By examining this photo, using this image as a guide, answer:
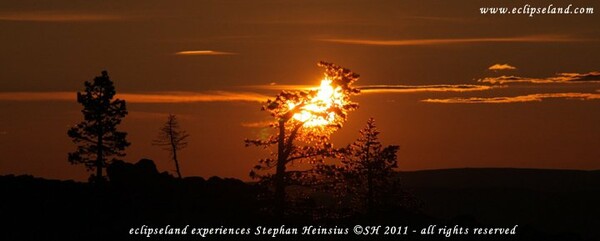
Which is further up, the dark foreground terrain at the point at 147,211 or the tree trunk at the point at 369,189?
the tree trunk at the point at 369,189

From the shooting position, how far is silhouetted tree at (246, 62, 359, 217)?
226 feet

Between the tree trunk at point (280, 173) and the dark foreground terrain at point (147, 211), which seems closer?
the tree trunk at point (280, 173)

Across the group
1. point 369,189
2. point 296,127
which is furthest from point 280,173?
point 369,189

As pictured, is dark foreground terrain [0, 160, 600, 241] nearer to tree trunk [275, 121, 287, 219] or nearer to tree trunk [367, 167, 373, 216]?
tree trunk [275, 121, 287, 219]

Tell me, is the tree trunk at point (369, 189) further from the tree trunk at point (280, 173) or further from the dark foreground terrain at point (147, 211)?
the tree trunk at point (280, 173)

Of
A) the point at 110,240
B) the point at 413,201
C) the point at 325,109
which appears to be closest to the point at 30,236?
the point at 110,240

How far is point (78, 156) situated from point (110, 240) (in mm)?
26078

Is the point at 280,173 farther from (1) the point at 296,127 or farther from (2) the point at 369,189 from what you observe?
(2) the point at 369,189

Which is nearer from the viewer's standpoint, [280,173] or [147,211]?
[280,173]

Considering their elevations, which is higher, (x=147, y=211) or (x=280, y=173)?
(x=147, y=211)

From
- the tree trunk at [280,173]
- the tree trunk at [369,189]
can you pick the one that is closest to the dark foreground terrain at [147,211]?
the tree trunk at [280,173]

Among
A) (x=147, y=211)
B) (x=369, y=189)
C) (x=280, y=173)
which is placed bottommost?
(x=280, y=173)

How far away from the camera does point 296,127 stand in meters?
70.4

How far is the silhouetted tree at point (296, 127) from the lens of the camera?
68875 mm
